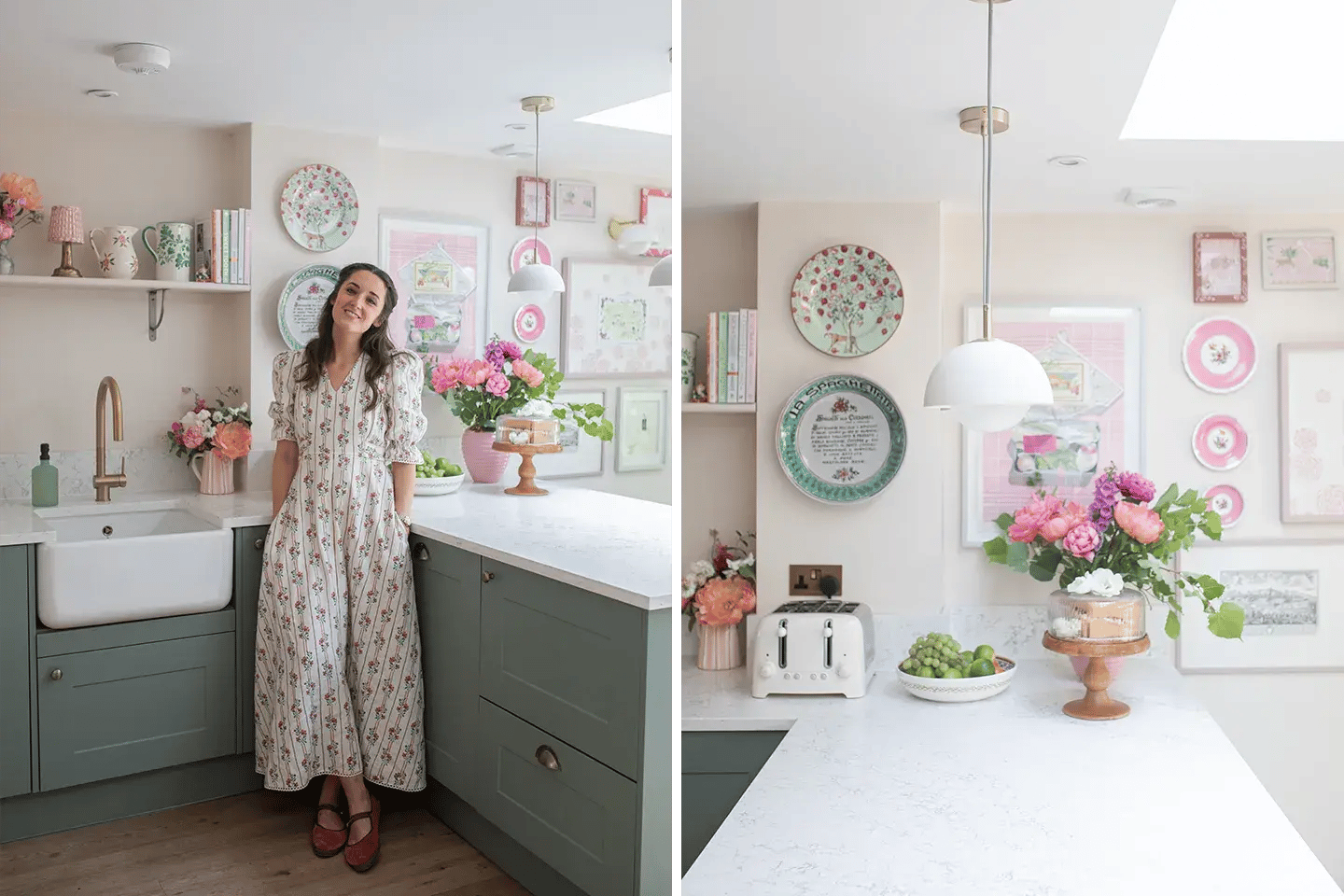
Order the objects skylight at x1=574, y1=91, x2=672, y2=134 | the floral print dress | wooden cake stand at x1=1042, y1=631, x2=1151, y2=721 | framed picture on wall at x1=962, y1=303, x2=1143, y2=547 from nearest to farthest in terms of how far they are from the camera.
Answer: skylight at x1=574, y1=91, x2=672, y2=134 → the floral print dress → wooden cake stand at x1=1042, y1=631, x2=1151, y2=721 → framed picture on wall at x1=962, y1=303, x2=1143, y2=547

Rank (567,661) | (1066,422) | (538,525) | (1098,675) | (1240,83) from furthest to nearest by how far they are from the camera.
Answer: (1066,422) → (1098,675) → (1240,83) → (567,661) → (538,525)

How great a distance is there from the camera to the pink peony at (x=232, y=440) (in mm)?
1112

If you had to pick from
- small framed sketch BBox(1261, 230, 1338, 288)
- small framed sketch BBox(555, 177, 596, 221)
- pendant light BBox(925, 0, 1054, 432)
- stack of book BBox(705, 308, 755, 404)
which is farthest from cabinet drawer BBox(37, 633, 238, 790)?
small framed sketch BBox(1261, 230, 1338, 288)

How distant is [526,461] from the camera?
3.53 ft

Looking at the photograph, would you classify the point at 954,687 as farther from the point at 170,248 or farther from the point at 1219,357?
the point at 170,248

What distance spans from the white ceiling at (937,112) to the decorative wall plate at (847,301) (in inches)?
5.1

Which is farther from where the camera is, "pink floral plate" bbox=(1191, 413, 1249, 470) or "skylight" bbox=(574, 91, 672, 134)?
"pink floral plate" bbox=(1191, 413, 1249, 470)

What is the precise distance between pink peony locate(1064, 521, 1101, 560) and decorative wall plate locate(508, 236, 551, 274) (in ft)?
4.76

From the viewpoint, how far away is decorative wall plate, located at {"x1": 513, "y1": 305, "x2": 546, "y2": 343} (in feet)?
3.46

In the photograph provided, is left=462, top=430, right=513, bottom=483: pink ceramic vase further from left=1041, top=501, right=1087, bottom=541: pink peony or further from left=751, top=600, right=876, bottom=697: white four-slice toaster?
left=1041, top=501, right=1087, bottom=541: pink peony

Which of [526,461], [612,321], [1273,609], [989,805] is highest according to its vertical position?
[612,321]

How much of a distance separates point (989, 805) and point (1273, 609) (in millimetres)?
1284

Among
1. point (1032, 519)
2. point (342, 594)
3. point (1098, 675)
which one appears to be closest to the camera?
point (342, 594)

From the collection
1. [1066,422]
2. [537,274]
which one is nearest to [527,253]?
[537,274]
